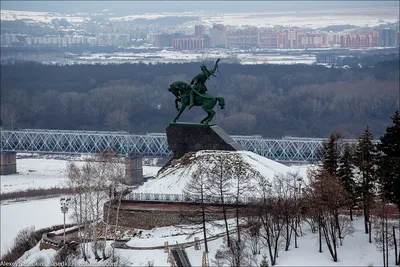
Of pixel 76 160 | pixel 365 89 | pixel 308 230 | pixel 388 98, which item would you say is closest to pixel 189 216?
pixel 308 230

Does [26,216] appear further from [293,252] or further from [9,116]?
[9,116]

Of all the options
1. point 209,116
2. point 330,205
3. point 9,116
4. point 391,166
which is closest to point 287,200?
point 330,205

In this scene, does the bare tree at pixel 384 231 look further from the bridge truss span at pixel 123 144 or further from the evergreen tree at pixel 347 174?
the bridge truss span at pixel 123 144

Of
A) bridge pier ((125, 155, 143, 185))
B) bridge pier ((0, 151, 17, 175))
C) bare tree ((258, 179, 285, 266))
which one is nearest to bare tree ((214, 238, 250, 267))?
bare tree ((258, 179, 285, 266))

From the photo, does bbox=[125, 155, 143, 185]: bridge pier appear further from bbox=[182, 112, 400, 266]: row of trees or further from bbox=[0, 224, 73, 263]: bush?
bbox=[182, 112, 400, 266]: row of trees

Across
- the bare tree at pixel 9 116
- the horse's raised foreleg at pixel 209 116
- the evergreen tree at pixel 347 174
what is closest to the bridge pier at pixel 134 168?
the bare tree at pixel 9 116

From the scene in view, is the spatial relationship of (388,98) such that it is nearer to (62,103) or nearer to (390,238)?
(62,103)
